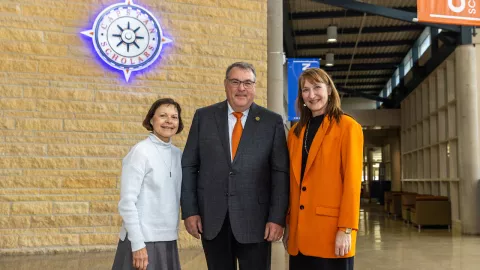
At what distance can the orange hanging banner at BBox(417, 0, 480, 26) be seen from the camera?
6402 millimetres

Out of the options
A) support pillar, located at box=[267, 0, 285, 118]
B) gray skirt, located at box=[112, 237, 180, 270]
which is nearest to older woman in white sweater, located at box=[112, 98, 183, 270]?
gray skirt, located at box=[112, 237, 180, 270]

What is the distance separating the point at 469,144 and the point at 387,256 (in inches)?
172

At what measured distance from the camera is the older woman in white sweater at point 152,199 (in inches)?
85.9

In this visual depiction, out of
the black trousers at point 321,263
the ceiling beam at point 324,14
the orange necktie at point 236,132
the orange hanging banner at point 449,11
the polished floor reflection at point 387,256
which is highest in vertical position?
the ceiling beam at point 324,14

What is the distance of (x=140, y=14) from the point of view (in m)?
5.88

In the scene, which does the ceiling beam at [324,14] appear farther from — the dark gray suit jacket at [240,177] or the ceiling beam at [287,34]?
the dark gray suit jacket at [240,177]

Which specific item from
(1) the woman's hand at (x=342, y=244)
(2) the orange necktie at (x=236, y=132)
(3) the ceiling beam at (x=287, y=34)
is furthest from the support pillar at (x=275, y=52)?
(1) the woman's hand at (x=342, y=244)

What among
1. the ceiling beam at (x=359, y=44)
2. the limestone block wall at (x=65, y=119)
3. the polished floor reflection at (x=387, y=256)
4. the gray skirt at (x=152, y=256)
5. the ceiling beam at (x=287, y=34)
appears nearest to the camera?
the gray skirt at (x=152, y=256)

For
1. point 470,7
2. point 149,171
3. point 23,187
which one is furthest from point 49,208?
point 470,7

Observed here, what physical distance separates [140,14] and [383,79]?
16156 millimetres

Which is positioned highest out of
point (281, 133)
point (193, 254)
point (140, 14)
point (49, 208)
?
point (140, 14)

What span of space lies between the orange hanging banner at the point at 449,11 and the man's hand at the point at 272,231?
16.5 ft

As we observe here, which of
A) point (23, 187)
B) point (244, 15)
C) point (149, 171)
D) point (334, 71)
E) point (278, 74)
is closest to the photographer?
point (149, 171)

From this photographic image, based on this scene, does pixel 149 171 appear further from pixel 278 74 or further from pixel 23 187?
pixel 278 74
